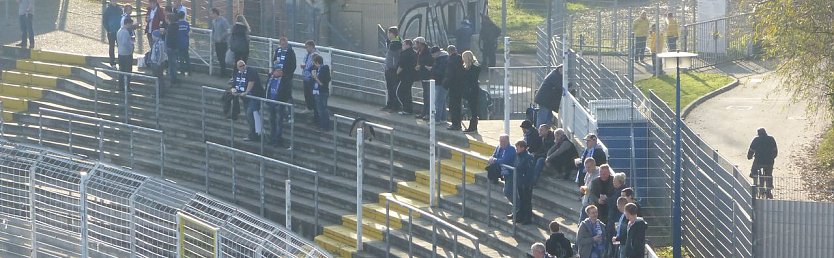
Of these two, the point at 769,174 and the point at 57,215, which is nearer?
the point at 57,215

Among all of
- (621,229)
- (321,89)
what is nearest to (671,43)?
(321,89)

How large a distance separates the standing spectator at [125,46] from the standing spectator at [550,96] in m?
9.13

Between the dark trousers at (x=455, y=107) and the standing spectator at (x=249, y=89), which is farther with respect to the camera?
the standing spectator at (x=249, y=89)

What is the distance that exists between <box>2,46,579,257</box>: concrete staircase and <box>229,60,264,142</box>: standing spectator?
0.32 m

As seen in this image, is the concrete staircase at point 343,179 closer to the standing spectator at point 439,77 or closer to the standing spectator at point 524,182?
the standing spectator at point 524,182

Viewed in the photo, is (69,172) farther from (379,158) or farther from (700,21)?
(700,21)

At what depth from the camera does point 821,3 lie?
91.2 feet

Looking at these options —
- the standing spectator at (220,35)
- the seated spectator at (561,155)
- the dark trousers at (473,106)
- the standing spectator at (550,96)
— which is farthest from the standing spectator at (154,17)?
the seated spectator at (561,155)

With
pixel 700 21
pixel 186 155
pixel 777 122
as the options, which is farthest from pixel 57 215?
pixel 700 21

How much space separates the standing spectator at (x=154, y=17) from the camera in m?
32.7

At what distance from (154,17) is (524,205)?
11497mm

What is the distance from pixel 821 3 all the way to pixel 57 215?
1210 cm

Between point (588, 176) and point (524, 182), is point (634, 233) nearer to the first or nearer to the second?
point (588, 176)

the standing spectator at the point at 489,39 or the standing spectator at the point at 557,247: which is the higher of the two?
the standing spectator at the point at 489,39
